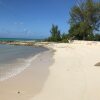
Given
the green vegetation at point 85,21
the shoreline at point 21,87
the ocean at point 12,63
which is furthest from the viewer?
the green vegetation at point 85,21

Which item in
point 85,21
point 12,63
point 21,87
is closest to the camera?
point 21,87

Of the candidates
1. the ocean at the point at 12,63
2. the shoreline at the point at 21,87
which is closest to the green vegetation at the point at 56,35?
the ocean at the point at 12,63

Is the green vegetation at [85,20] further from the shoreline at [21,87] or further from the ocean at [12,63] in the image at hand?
the shoreline at [21,87]

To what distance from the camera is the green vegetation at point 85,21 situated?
58.8 m

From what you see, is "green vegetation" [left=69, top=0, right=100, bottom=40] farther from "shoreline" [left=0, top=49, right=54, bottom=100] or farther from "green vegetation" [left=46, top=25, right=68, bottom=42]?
"shoreline" [left=0, top=49, right=54, bottom=100]

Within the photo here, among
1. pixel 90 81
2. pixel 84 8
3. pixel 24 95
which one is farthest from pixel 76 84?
pixel 84 8

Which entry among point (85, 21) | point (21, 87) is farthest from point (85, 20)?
point (21, 87)

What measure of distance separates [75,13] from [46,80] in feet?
172

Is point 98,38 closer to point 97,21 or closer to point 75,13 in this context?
point 97,21

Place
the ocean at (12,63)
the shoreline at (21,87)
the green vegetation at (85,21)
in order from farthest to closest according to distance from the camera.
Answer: the green vegetation at (85,21), the ocean at (12,63), the shoreline at (21,87)

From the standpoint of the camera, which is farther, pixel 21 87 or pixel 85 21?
pixel 85 21

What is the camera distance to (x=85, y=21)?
6000 centimetres

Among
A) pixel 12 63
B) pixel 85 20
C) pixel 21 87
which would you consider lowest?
pixel 12 63

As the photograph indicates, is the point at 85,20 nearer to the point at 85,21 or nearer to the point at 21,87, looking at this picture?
the point at 85,21
